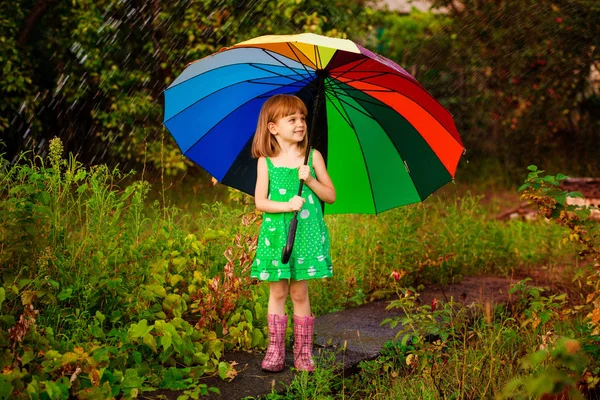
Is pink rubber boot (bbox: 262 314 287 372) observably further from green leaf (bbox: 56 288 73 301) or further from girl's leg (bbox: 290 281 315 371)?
green leaf (bbox: 56 288 73 301)

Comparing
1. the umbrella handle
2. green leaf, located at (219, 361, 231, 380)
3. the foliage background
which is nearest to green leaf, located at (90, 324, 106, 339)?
green leaf, located at (219, 361, 231, 380)

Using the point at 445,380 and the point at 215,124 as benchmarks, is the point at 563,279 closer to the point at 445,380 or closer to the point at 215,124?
the point at 445,380

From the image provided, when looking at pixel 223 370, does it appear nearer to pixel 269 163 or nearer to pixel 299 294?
pixel 299 294

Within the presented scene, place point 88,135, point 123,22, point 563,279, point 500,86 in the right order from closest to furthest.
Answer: point 563,279, point 123,22, point 88,135, point 500,86

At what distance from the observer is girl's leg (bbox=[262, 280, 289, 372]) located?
3842 mm

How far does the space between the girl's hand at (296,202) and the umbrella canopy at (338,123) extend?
390 mm

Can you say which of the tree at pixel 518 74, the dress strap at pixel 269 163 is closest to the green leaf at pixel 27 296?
the dress strap at pixel 269 163

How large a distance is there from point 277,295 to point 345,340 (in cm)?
56

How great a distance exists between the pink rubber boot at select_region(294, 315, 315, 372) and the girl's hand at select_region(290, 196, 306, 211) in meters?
0.61

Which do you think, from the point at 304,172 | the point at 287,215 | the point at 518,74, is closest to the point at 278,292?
the point at 287,215

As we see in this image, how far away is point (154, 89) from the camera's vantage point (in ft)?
32.1

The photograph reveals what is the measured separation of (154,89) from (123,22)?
0.88 m

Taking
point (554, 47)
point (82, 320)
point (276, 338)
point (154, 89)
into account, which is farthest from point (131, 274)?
point (554, 47)

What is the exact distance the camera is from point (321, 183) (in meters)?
3.87
